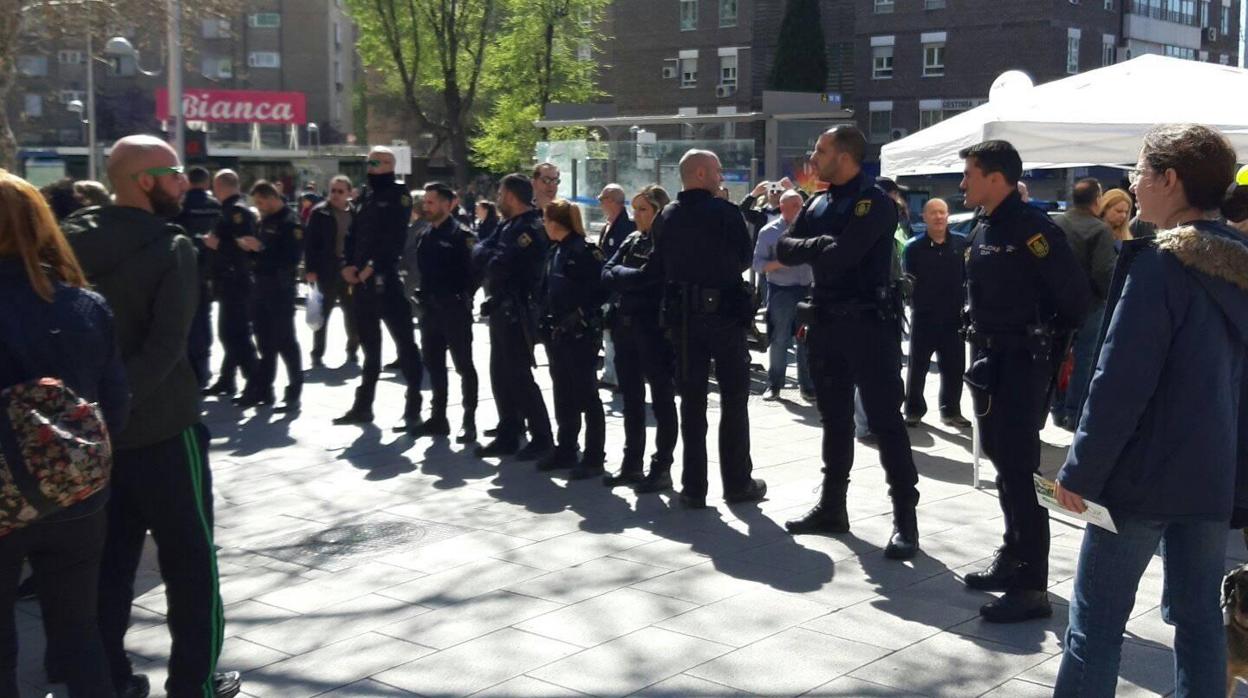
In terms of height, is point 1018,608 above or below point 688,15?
below

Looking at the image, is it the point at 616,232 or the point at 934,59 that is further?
the point at 934,59

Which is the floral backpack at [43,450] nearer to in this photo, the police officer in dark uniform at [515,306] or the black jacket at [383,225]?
the police officer in dark uniform at [515,306]

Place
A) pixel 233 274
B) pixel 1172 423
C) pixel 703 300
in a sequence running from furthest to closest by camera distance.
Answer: pixel 233 274, pixel 703 300, pixel 1172 423

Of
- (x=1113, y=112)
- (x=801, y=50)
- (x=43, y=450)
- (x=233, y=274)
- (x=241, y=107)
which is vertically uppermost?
(x=801, y=50)

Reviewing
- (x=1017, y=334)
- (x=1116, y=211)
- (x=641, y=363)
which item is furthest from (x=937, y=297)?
(x=1017, y=334)

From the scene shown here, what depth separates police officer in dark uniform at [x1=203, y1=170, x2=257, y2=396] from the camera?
11.7 meters

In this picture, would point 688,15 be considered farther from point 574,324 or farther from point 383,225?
point 574,324

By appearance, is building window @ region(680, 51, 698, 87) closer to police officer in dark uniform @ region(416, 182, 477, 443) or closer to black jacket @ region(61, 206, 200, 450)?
police officer in dark uniform @ region(416, 182, 477, 443)

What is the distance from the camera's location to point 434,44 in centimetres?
4609

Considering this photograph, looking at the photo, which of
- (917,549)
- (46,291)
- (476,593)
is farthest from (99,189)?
(917,549)

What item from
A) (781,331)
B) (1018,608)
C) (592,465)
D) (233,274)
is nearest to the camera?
(1018,608)

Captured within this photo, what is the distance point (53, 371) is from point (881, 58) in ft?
164

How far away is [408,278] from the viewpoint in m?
14.8

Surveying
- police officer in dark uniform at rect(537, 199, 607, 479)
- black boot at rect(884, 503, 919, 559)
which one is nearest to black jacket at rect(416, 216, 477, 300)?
police officer in dark uniform at rect(537, 199, 607, 479)
